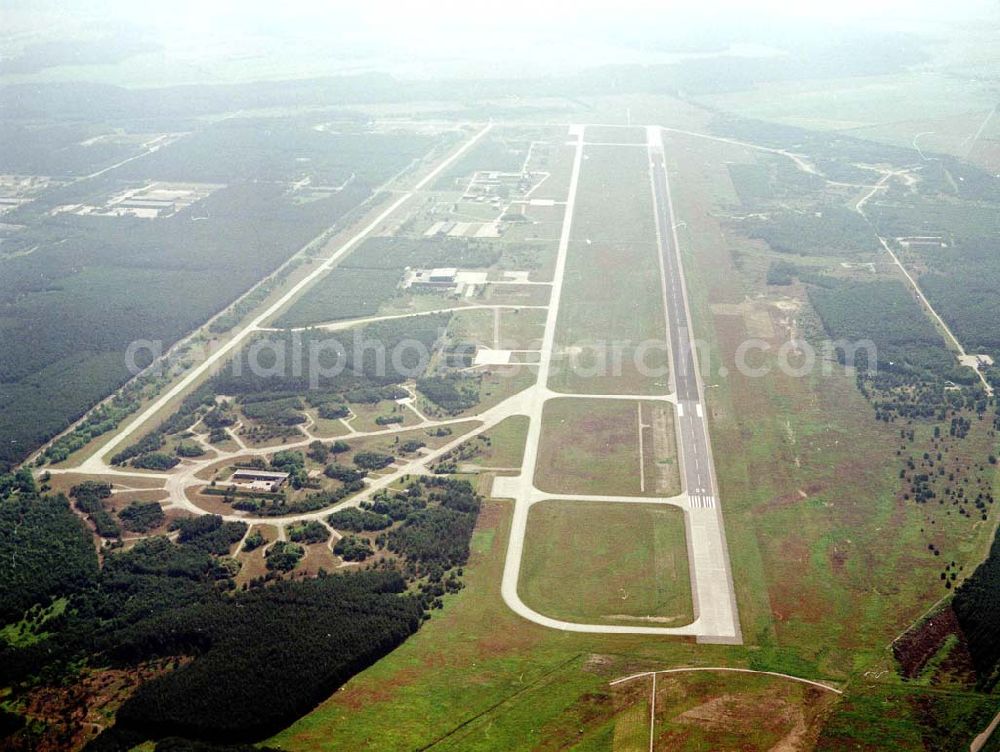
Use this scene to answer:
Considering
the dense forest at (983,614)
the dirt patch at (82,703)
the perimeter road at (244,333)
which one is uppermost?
the perimeter road at (244,333)

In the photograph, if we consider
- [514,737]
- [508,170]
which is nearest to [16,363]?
[514,737]

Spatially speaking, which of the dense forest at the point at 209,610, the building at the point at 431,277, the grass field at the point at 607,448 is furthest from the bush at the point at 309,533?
the building at the point at 431,277

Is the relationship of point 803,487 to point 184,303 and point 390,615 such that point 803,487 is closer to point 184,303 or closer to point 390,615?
point 390,615

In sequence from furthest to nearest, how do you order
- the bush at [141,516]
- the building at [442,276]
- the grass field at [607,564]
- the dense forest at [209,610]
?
the building at [442,276] < the bush at [141,516] < the grass field at [607,564] < the dense forest at [209,610]

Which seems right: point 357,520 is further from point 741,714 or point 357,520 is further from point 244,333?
point 244,333

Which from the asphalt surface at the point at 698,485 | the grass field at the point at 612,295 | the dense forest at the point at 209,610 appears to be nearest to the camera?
the dense forest at the point at 209,610

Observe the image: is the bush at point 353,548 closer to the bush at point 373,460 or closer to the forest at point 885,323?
the bush at point 373,460
